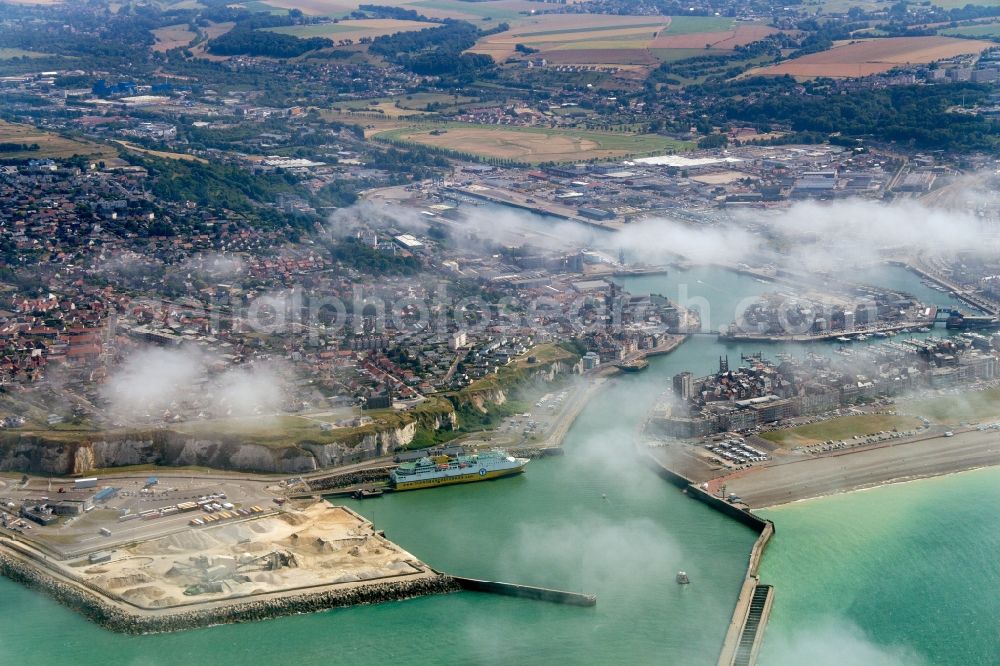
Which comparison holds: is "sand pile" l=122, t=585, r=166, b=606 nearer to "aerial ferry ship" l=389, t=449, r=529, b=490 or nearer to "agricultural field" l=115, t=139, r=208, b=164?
"aerial ferry ship" l=389, t=449, r=529, b=490

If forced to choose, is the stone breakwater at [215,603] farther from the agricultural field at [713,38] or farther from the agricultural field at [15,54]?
the agricultural field at [15,54]

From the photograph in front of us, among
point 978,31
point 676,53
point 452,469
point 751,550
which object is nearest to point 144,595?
point 452,469

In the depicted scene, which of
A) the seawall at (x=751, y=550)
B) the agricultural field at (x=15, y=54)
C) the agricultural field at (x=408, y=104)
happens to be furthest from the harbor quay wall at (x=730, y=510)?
the agricultural field at (x=15, y=54)

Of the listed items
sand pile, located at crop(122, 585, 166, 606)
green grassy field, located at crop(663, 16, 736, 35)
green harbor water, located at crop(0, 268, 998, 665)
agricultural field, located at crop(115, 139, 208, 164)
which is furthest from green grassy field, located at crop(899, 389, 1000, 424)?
green grassy field, located at crop(663, 16, 736, 35)

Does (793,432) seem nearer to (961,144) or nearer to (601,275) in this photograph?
(601,275)

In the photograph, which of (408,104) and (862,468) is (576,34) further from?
(862,468)

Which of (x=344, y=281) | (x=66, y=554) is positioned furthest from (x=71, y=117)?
(x=66, y=554)
